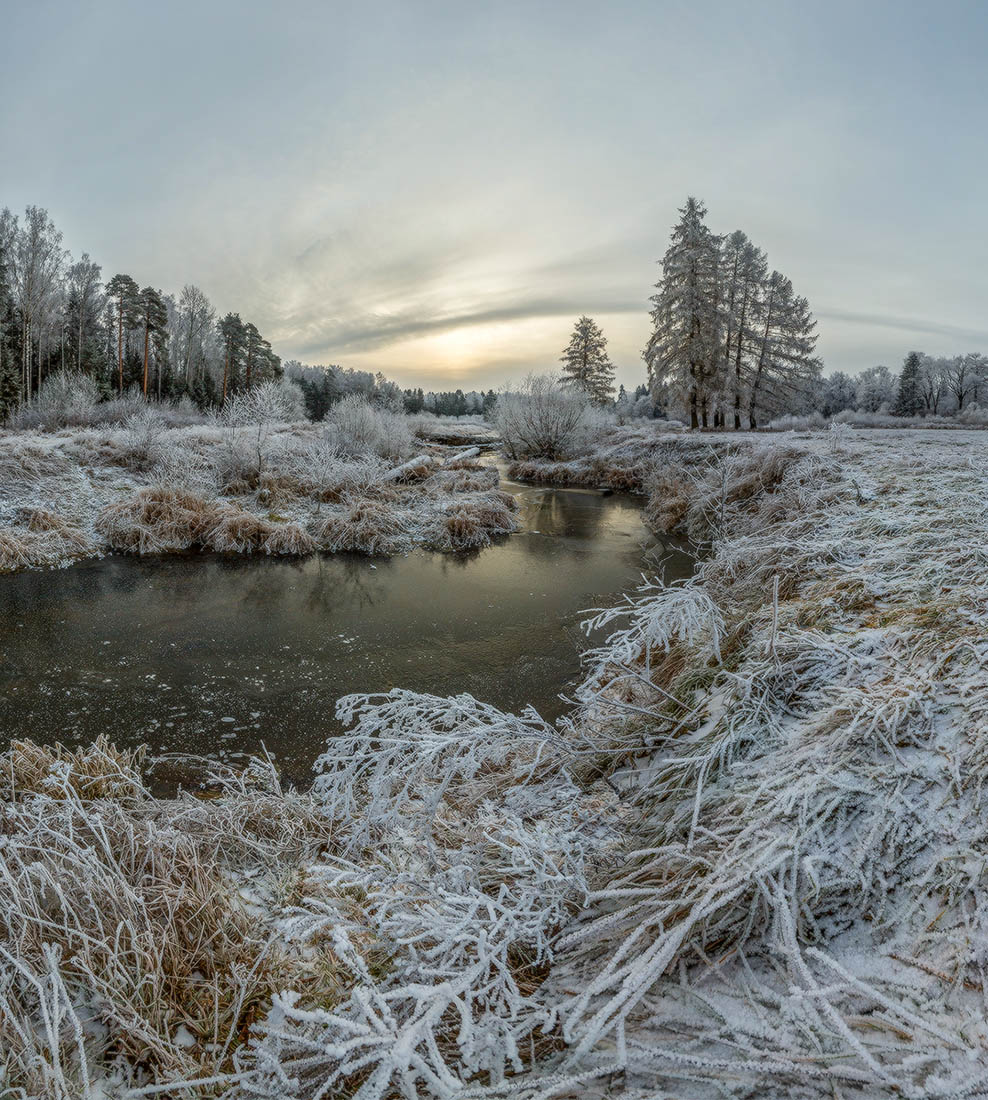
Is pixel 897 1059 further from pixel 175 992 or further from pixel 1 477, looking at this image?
pixel 1 477

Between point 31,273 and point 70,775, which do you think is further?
point 31,273

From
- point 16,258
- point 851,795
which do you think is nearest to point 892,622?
point 851,795

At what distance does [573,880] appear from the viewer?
1.67 meters

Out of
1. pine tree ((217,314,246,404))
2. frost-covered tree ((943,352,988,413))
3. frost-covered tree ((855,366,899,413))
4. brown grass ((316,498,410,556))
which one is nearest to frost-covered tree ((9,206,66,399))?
pine tree ((217,314,246,404))

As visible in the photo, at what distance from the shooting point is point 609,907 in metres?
1.66

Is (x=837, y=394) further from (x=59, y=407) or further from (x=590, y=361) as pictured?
(x=59, y=407)

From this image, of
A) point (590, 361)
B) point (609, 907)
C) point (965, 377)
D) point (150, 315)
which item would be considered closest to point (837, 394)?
point (965, 377)

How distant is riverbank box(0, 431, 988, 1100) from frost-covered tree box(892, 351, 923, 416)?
1837 inches

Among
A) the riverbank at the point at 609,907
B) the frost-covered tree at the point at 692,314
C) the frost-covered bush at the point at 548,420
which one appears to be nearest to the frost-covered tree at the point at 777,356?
the frost-covered tree at the point at 692,314

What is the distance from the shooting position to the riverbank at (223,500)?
36.2 ft

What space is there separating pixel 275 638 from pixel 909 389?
47.7 metres

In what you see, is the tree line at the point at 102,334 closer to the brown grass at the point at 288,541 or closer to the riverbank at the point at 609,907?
the brown grass at the point at 288,541

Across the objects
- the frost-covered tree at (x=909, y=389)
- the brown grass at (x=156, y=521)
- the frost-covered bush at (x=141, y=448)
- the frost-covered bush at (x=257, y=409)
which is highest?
the frost-covered tree at (x=909, y=389)

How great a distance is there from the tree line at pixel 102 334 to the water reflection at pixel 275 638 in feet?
74.4
